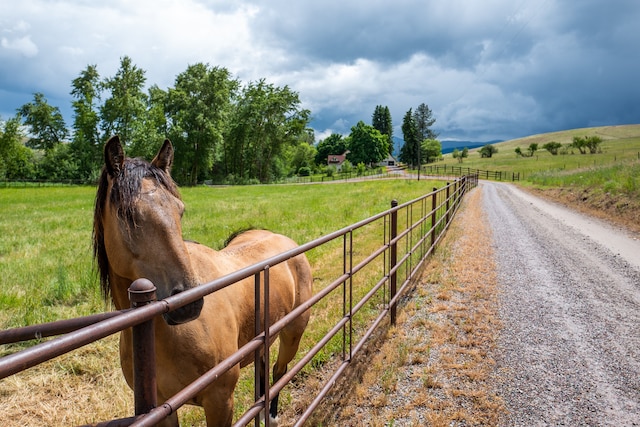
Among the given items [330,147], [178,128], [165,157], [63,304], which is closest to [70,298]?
[63,304]

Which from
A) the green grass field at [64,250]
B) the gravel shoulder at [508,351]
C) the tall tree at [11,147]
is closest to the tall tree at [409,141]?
the tall tree at [11,147]

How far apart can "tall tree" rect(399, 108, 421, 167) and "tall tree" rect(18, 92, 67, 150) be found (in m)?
69.8

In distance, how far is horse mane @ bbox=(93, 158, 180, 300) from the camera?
1.98 metres

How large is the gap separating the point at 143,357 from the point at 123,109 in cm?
5410

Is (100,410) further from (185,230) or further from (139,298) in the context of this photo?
(185,230)

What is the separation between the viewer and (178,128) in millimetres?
47844

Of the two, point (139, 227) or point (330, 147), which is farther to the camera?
point (330, 147)

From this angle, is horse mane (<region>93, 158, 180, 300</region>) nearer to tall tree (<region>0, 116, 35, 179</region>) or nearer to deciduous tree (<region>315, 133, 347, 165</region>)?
tall tree (<region>0, 116, 35, 179</region>)

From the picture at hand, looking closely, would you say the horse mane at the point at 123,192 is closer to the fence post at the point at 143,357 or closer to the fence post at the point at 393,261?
the fence post at the point at 143,357

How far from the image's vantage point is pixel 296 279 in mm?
3574

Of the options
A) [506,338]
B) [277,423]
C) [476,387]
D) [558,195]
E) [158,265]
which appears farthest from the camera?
[558,195]

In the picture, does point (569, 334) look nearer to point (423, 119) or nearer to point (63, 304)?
point (63, 304)

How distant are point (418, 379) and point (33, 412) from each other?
3.37m

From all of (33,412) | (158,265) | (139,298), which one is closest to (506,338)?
(158,265)
